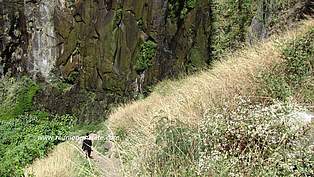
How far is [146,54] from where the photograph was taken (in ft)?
53.2

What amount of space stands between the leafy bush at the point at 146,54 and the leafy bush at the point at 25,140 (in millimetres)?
3374

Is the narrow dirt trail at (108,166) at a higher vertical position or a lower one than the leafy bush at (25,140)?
higher

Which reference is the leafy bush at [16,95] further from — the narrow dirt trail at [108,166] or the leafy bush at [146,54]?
the narrow dirt trail at [108,166]

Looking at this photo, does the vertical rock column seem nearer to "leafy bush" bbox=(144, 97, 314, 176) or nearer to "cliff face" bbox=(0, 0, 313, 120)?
"cliff face" bbox=(0, 0, 313, 120)

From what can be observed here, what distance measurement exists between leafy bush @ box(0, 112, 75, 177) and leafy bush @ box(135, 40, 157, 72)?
11.1 ft

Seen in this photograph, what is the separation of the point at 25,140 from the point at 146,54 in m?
5.91

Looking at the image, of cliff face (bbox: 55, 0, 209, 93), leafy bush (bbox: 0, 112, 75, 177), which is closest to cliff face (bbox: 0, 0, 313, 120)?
cliff face (bbox: 55, 0, 209, 93)

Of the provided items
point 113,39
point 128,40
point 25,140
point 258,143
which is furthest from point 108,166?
point 113,39

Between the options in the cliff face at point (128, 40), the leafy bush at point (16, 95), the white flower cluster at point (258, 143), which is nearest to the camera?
the white flower cluster at point (258, 143)

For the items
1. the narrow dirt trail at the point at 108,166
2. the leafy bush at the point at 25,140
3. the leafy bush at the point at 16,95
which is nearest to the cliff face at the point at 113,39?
the leafy bush at the point at 16,95

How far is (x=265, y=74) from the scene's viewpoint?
4.11 metres

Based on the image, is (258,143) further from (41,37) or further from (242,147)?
(41,37)

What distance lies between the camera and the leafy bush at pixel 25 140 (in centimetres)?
778

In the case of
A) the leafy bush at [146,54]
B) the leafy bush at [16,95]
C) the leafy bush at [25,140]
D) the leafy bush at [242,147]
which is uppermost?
the leafy bush at [242,147]
